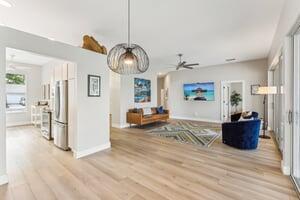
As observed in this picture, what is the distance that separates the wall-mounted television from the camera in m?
8.13

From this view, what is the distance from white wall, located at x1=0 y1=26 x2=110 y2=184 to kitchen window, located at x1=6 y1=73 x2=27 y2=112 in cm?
572

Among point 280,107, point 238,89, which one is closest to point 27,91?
point 280,107

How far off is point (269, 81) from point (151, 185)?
239 inches

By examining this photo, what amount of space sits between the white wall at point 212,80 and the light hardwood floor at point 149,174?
3.90m

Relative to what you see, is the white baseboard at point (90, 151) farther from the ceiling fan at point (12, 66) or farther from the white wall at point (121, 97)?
the ceiling fan at point (12, 66)

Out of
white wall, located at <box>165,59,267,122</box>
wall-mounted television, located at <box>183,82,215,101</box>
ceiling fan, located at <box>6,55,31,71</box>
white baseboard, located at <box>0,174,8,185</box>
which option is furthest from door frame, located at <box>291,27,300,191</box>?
ceiling fan, located at <box>6,55,31,71</box>

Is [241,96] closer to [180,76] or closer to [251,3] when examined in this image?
[180,76]

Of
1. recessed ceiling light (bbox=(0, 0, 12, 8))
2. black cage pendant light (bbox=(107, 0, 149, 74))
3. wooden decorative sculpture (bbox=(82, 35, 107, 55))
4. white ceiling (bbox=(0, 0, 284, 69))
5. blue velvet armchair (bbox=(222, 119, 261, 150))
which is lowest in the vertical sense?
blue velvet armchair (bbox=(222, 119, 261, 150))

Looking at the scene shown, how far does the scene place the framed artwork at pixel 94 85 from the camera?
12.0 feet

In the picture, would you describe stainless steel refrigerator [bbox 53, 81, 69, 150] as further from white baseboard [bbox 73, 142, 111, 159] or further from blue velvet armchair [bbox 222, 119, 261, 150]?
blue velvet armchair [bbox 222, 119, 261, 150]

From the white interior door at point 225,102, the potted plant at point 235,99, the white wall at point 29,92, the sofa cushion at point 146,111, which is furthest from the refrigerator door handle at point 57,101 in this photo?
the potted plant at point 235,99

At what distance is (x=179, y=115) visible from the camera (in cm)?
935

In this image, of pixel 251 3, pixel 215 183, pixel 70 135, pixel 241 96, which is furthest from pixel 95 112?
pixel 241 96

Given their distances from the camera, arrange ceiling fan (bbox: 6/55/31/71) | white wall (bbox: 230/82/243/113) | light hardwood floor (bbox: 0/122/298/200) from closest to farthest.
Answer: light hardwood floor (bbox: 0/122/298/200), ceiling fan (bbox: 6/55/31/71), white wall (bbox: 230/82/243/113)
